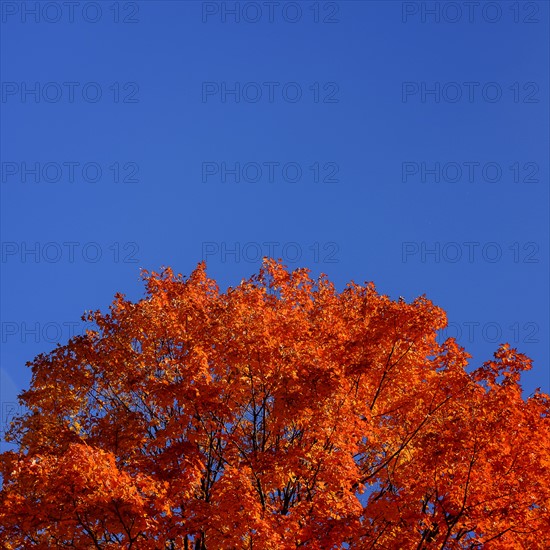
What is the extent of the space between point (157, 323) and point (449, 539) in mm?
10656

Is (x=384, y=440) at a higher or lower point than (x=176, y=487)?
higher

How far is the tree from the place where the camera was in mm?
17531

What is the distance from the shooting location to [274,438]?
72.9ft

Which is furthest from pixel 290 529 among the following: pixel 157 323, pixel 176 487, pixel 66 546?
pixel 157 323

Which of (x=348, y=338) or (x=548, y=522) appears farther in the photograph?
(x=348, y=338)

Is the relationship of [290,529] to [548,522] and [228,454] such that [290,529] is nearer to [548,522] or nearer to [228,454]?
[228,454]


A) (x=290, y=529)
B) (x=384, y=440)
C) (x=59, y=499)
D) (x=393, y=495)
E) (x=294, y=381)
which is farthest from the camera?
(x=384, y=440)

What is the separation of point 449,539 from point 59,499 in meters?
10.4

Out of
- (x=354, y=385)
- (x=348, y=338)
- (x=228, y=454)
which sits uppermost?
(x=348, y=338)

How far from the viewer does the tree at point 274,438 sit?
1753cm

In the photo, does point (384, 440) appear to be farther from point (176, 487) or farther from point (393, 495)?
point (176, 487)

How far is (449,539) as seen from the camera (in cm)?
1967

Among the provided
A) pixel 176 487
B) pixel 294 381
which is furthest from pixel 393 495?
pixel 176 487

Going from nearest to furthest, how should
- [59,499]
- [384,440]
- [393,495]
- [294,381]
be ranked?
[59,499] < [294,381] < [393,495] < [384,440]
